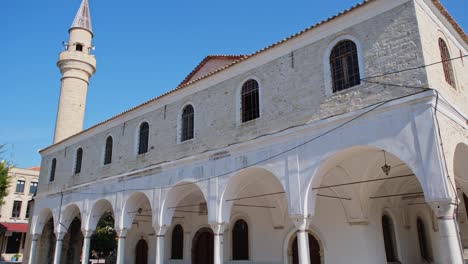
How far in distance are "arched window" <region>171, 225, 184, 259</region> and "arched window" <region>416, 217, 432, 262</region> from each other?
9.30m

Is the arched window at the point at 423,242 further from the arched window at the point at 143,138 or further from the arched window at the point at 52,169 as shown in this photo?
the arched window at the point at 52,169

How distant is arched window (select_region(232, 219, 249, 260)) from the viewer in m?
13.9

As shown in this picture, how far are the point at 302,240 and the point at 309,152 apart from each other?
2.05m

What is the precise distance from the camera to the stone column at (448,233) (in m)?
6.81

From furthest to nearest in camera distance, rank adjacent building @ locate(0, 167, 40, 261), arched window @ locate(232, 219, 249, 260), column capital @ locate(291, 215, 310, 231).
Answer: adjacent building @ locate(0, 167, 40, 261), arched window @ locate(232, 219, 249, 260), column capital @ locate(291, 215, 310, 231)

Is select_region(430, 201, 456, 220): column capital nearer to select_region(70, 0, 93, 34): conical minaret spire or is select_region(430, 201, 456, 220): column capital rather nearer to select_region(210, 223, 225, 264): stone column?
select_region(210, 223, 225, 264): stone column

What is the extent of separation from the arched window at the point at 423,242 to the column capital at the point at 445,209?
893 cm

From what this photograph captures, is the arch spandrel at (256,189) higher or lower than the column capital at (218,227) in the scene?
higher

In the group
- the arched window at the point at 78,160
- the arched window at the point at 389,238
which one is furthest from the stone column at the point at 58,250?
the arched window at the point at 389,238

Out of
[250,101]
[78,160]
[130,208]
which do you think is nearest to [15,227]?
[78,160]

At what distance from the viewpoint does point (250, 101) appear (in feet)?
38.3

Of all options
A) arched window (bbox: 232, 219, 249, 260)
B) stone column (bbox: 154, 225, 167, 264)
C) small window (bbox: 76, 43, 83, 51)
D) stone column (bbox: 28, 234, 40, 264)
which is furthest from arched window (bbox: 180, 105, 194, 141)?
small window (bbox: 76, 43, 83, 51)

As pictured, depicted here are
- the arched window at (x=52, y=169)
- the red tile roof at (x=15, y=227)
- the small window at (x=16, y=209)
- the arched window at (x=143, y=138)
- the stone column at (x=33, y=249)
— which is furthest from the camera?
the small window at (x=16, y=209)

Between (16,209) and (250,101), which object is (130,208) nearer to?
(250,101)
